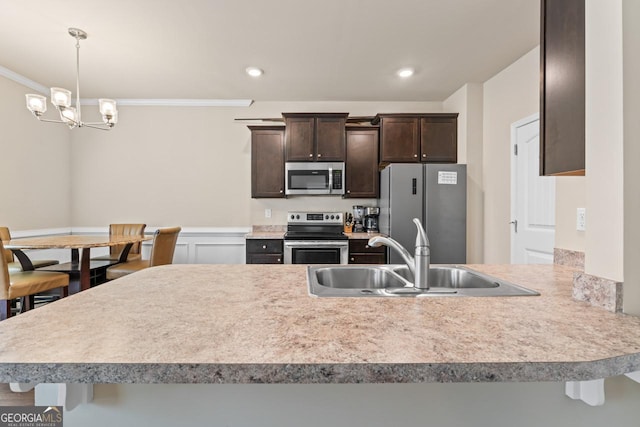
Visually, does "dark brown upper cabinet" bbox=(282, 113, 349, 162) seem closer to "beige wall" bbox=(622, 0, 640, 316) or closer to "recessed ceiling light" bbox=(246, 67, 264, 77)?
"recessed ceiling light" bbox=(246, 67, 264, 77)

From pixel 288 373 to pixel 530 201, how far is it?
9.63 ft

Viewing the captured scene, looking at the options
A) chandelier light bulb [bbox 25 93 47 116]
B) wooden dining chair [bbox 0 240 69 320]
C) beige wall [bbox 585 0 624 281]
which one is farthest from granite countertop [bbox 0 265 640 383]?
chandelier light bulb [bbox 25 93 47 116]

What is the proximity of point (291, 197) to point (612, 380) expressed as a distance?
11.6ft

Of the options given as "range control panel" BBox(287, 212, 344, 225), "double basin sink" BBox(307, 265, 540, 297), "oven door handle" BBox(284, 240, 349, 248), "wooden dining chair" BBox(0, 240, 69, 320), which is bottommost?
"wooden dining chair" BBox(0, 240, 69, 320)

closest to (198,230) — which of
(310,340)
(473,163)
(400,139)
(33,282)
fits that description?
(33,282)

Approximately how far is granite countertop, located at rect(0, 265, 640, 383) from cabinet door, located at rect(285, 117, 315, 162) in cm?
285

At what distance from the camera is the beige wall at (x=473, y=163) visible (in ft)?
11.5

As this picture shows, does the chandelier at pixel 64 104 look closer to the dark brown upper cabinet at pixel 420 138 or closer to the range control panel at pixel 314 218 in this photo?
the range control panel at pixel 314 218

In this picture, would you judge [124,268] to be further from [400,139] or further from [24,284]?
[400,139]

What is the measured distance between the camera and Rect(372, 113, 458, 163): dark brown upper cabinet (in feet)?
12.1

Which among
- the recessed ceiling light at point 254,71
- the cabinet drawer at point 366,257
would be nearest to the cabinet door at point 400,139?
the cabinet drawer at point 366,257

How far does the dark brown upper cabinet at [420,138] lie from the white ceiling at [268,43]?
36 centimetres

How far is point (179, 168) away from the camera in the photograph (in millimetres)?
4156

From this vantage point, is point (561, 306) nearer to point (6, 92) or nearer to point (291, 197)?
point (291, 197)
